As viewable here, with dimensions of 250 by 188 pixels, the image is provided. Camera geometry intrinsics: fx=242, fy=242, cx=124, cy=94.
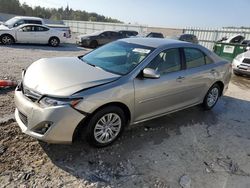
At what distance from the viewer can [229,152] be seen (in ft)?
12.7

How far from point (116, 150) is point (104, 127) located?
40 centimetres

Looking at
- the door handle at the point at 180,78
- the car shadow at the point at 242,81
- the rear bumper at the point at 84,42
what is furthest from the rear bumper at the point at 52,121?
the rear bumper at the point at 84,42

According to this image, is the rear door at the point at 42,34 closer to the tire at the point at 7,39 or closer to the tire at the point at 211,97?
the tire at the point at 7,39

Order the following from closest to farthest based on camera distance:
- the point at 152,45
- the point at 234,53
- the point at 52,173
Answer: the point at 52,173 < the point at 152,45 < the point at 234,53

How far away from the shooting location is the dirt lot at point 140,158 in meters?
2.95

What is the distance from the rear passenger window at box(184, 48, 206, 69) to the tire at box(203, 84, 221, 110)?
725 millimetres

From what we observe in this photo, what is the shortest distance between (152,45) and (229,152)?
217cm

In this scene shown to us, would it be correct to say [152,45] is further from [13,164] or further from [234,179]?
[13,164]

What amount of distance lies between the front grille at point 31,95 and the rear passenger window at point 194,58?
2.77m

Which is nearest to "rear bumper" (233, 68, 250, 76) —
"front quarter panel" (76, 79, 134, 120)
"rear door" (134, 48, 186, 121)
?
"rear door" (134, 48, 186, 121)

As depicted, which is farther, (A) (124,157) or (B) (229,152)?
(B) (229,152)

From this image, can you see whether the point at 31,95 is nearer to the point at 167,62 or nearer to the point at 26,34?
the point at 167,62

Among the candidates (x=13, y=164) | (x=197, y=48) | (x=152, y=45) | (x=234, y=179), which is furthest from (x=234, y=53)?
(x=13, y=164)

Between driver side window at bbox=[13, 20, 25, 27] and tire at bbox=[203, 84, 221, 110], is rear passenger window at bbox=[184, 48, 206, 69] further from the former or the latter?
driver side window at bbox=[13, 20, 25, 27]
